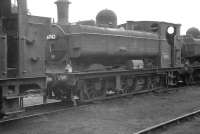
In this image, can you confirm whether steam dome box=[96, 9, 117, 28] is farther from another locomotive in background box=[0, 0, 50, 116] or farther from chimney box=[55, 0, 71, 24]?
another locomotive in background box=[0, 0, 50, 116]

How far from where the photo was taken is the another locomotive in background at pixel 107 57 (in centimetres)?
1127

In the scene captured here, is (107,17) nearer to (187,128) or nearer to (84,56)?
(84,56)

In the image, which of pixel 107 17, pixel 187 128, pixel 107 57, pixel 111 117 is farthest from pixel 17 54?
pixel 107 17

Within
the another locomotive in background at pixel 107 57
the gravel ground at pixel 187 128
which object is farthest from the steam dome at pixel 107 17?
the gravel ground at pixel 187 128

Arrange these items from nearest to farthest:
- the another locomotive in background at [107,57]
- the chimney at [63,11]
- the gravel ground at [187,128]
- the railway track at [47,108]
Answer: the gravel ground at [187,128], the railway track at [47,108], the another locomotive in background at [107,57], the chimney at [63,11]

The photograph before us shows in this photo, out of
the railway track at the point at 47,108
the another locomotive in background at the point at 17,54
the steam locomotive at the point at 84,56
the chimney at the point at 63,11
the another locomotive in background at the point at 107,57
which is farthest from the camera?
the chimney at the point at 63,11

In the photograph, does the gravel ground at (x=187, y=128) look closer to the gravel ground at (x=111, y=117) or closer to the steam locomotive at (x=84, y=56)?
the gravel ground at (x=111, y=117)

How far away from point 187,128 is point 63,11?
6.71m

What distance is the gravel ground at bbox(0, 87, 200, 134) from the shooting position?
748cm

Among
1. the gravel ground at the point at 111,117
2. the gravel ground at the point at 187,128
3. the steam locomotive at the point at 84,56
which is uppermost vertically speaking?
the steam locomotive at the point at 84,56

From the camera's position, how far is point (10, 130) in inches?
288

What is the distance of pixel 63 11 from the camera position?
1198 cm

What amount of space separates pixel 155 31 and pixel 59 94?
7212mm

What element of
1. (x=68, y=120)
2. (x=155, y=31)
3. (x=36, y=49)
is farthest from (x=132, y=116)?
(x=155, y=31)
